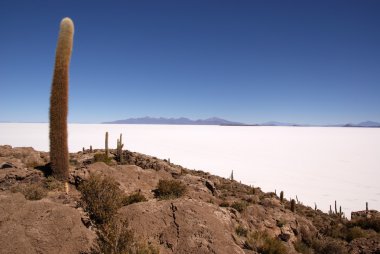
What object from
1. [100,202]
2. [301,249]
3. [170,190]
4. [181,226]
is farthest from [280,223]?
[100,202]

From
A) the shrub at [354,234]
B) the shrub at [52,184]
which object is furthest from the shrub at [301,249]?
the shrub at [52,184]

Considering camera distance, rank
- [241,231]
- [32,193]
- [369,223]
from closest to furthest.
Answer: [32,193], [241,231], [369,223]

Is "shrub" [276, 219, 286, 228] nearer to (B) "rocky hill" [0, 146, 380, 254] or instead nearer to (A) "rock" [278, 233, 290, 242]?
(B) "rocky hill" [0, 146, 380, 254]

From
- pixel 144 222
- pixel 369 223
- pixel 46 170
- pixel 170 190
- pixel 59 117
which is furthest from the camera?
pixel 369 223

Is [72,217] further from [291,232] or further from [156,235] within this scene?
[291,232]

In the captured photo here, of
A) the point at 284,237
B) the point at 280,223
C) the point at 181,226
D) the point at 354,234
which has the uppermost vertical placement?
the point at 181,226

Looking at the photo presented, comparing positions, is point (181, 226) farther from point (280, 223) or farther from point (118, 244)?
point (280, 223)

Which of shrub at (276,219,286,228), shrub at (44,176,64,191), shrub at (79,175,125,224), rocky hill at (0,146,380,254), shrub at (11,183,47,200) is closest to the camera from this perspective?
rocky hill at (0,146,380,254)

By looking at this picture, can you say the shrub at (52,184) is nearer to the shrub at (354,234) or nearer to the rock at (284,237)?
the rock at (284,237)

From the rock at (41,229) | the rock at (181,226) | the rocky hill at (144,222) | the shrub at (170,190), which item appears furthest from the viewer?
the shrub at (170,190)

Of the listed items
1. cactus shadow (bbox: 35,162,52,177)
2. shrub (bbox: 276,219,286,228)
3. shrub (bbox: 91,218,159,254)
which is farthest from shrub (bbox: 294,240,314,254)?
cactus shadow (bbox: 35,162,52,177)

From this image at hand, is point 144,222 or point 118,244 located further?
point 144,222

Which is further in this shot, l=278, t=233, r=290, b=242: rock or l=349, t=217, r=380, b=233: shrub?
l=349, t=217, r=380, b=233: shrub

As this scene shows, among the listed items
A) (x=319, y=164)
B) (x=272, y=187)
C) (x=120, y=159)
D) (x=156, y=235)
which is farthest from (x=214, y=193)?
(x=319, y=164)
